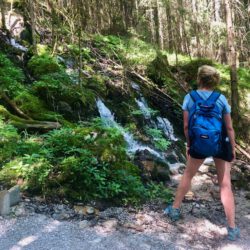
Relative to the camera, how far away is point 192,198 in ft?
19.6

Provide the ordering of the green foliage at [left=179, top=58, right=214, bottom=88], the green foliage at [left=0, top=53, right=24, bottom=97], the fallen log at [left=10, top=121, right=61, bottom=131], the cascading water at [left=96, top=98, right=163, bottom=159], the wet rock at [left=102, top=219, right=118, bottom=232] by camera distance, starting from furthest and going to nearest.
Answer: the green foliage at [left=179, top=58, right=214, bottom=88] < the cascading water at [left=96, top=98, right=163, bottom=159] < the green foliage at [left=0, top=53, right=24, bottom=97] < the fallen log at [left=10, top=121, right=61, bottom=131] < the wet rock at [left=102, top=219, right=118, bottom=232]

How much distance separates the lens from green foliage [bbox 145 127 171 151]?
941cm

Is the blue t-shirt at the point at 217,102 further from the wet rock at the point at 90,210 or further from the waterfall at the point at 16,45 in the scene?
the waterfall at the point at 16,45

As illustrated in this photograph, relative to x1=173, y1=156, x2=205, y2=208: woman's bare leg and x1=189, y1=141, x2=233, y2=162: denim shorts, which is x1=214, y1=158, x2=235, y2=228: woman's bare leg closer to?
x1=189, y1=141, x2=233, y2=162: denim shorts

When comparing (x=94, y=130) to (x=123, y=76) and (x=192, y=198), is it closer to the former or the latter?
(x=192, y=198)

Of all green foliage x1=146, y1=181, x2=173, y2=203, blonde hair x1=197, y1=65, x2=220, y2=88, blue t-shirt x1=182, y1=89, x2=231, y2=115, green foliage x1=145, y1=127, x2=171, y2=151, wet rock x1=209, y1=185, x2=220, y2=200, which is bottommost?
wet rock x1=209, y1=185, x2=220, y2=200

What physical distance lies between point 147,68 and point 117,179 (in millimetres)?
8259

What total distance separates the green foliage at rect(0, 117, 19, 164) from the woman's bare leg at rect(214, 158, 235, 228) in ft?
9.81

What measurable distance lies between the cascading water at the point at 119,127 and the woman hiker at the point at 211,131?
430 centimetres

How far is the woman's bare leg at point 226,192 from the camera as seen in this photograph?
173 inches

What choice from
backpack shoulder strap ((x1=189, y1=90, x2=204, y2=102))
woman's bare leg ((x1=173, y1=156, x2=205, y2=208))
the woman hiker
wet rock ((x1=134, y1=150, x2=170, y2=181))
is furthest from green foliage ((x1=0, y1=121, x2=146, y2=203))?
backpack shoulder strap ((x1=189, y1=90, x2=204, y2=102))

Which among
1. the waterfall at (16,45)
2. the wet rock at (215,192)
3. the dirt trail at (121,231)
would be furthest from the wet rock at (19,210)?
the waterfall at (16,45)

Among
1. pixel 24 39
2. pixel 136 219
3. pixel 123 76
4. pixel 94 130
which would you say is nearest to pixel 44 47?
pixel 24 39

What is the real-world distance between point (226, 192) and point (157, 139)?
536 cm
